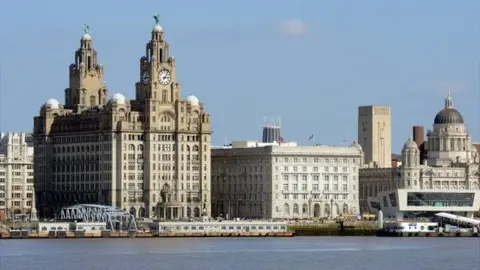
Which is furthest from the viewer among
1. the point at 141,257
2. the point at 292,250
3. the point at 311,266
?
the point at 292,250

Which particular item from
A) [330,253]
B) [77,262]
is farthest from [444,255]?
[77,262]

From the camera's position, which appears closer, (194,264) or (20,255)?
(194,264)

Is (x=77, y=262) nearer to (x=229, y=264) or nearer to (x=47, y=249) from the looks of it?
(x=229, y=264)

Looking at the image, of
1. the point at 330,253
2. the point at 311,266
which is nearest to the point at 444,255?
the point at 330,253

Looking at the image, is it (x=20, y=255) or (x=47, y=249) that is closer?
(x=20, y=255)

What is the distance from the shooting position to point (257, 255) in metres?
184

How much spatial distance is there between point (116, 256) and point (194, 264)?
45.3ft

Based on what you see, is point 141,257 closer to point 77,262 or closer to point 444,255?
point 77,262

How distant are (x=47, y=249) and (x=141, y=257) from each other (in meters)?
20.4

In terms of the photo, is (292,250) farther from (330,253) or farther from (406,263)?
(406,263)

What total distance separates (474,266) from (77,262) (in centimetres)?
3416

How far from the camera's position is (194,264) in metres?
168

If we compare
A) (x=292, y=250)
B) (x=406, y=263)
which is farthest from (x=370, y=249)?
(x=406, y=263)

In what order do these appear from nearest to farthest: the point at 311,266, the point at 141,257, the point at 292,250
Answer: the point at 311,266 < the point at 141,257 < the point at 292,250
